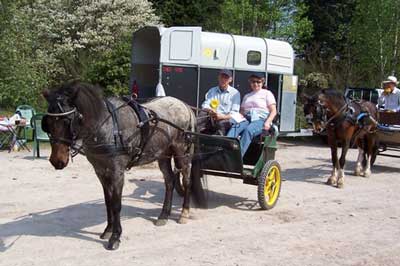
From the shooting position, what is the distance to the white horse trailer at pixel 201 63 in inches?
557

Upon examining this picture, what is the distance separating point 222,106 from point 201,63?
6.39 meters

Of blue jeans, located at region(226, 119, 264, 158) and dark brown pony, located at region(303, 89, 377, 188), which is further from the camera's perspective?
dark brown pony, located at region(303, 89, 377, 188)

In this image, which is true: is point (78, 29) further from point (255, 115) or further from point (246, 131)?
point (246, 131)

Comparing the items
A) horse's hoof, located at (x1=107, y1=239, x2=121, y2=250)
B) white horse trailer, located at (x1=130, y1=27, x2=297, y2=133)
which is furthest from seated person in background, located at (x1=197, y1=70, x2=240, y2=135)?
white horse trailer, located at (x1=130, y1=27, x2=297, y2=133)

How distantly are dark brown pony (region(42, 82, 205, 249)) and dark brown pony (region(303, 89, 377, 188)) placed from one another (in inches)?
154

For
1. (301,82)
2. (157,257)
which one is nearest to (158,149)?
(157,257)

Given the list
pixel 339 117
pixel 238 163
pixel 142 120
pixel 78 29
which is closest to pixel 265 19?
pixel 78 29

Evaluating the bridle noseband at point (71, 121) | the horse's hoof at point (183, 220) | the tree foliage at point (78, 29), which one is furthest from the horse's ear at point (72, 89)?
the tree foliage at point (78, 29)

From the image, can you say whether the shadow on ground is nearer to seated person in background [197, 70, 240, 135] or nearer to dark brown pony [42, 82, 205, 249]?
dark brown pony [42, 82, 205, 249]

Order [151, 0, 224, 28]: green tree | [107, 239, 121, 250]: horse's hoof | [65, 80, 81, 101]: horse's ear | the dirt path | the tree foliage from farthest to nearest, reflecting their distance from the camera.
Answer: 1. [151, 0, 224, 28]: green tree
2. the tree foliage
3. [107, 239, 121, 250]: horse's hoof
4. the dirt path
5. [65, 80, 81, 101]: horse's ear

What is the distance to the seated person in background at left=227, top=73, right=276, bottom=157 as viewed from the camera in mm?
7996

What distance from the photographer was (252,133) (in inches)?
315

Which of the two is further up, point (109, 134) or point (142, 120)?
point (142, 120)

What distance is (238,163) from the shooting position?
782 cm
